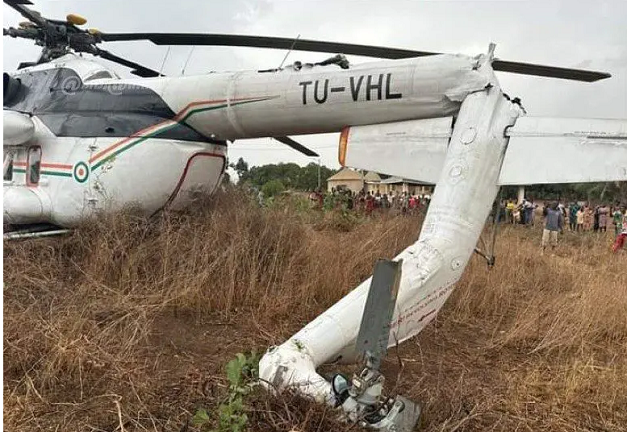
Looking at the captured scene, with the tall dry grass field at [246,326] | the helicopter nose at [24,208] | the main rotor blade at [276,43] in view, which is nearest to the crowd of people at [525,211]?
the tall dry grass field at [246,326]

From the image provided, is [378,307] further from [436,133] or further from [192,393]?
[436,133]

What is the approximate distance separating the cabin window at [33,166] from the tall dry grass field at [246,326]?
43.9 inches

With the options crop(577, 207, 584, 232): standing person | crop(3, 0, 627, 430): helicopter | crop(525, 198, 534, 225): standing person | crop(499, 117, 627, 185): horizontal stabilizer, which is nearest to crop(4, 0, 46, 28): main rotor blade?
crop(3, 0, 627, 430): helicopter

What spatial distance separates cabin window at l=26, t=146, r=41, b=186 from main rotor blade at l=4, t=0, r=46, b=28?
6.21 ft

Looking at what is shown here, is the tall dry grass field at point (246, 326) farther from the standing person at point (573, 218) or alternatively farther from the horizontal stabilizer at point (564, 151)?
the standing person at point (573, 218)

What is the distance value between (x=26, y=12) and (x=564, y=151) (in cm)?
721

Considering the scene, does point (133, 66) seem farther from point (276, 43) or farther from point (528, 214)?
point (528, 214)

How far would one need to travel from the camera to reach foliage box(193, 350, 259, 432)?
2.68 metres

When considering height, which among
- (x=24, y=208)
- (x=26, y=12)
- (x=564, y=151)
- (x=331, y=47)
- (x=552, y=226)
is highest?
(x=26, y=12)

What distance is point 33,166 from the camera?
23.7 feet

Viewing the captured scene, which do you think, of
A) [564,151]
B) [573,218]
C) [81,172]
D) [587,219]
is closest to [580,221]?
[587,219]

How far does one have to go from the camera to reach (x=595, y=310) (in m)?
5.43

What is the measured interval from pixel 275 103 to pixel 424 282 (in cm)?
289

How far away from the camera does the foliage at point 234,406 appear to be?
268cm
